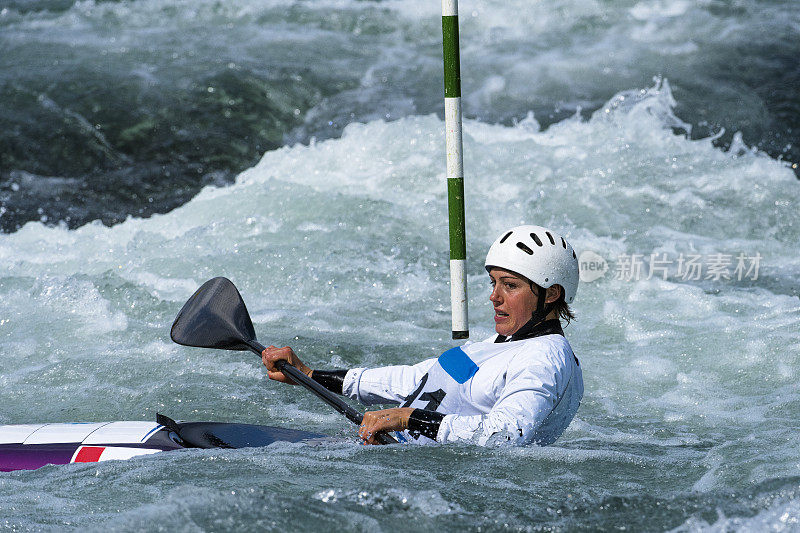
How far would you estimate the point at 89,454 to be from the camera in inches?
131

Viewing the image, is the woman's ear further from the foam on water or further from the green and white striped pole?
the green and white striped pole

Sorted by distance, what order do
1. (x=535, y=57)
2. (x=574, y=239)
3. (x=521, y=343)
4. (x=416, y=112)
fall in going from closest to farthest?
(x=521, y=343) → (x=574, y=239) → (x=416, y=112) → (x=535, y=57)

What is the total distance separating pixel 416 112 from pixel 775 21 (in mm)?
3890

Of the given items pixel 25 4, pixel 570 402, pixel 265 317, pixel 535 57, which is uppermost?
pixel 25 4

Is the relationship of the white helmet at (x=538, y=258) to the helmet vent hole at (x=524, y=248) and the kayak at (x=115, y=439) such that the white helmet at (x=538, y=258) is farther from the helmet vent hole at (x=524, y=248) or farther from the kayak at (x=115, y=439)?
the kayak at (x=115, y=439)

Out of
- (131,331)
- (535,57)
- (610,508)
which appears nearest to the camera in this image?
(610,508)

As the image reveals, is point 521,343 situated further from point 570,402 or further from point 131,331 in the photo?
point 131,331

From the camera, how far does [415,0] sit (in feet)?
36.5

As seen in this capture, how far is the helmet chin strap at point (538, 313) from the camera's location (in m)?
3.22

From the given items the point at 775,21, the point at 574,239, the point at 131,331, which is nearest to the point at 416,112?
the point at 574,239

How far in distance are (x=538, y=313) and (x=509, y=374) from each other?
26 centimetres

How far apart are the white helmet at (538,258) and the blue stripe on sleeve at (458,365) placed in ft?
0.97

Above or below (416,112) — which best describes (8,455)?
below

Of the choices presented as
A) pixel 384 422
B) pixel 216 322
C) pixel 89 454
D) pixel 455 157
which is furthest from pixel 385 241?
pixel 384 422
